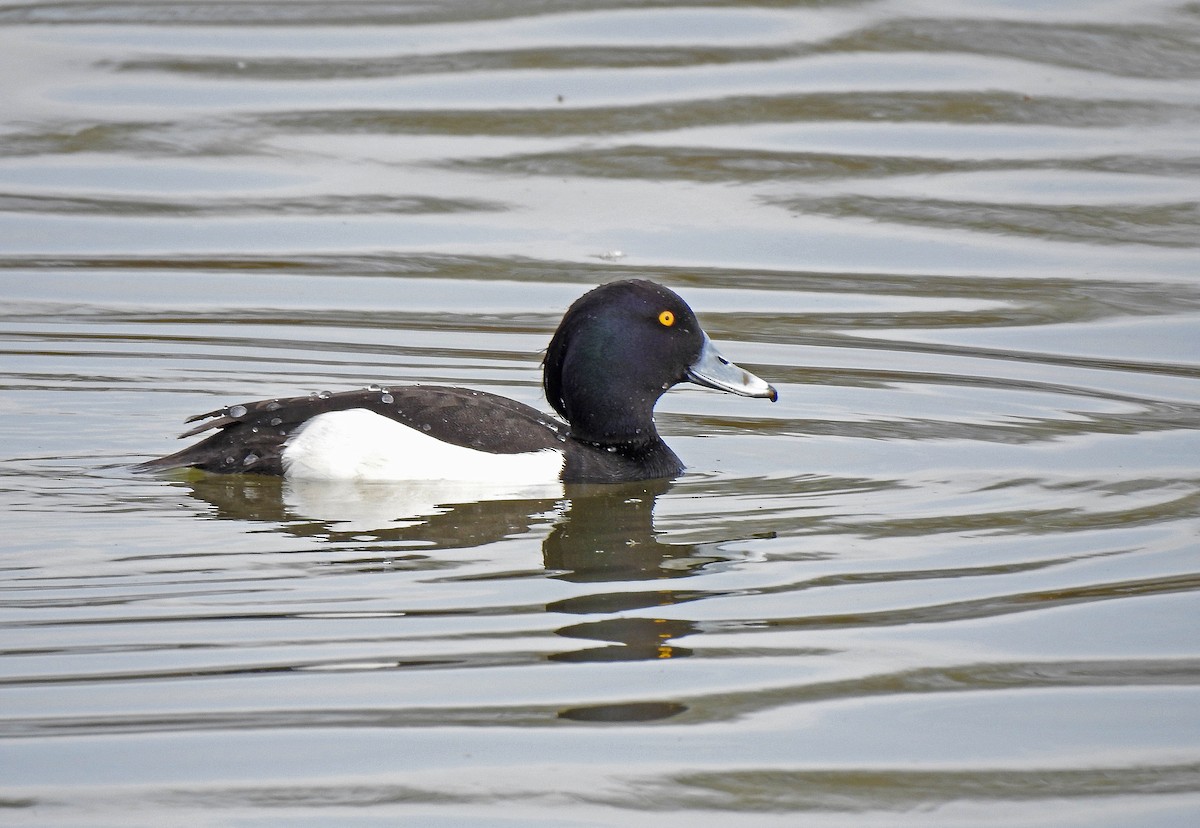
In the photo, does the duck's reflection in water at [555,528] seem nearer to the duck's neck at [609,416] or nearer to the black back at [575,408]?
the black back at [575,408]

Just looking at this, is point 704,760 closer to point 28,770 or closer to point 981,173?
point 28,770

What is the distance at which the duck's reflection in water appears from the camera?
5.77 meters

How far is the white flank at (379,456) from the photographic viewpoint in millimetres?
7441

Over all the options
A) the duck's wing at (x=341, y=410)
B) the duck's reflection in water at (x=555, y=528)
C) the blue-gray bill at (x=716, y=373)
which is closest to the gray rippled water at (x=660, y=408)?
the duck's reflection in water at (x=555, y=528)

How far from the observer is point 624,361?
26.0ft

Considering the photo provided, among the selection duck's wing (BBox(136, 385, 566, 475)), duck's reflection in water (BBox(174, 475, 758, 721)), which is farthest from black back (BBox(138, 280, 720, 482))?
duck's reflection in water (BBox(174, 475, 758, 721))

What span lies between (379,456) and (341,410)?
0.77 ft

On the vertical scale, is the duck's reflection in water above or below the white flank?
below

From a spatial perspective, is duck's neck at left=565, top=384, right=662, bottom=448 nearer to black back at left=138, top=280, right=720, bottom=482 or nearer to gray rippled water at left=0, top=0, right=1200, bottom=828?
black back at left=138, top=280, right=720, bottom=482

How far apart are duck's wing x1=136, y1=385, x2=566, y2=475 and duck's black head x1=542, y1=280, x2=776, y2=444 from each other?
41 centimetres

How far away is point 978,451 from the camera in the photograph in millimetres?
7977

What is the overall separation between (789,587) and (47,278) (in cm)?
592

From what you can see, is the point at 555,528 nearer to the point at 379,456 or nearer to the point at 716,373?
the point at 379,456

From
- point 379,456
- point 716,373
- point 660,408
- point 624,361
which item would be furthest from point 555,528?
point 660,408
